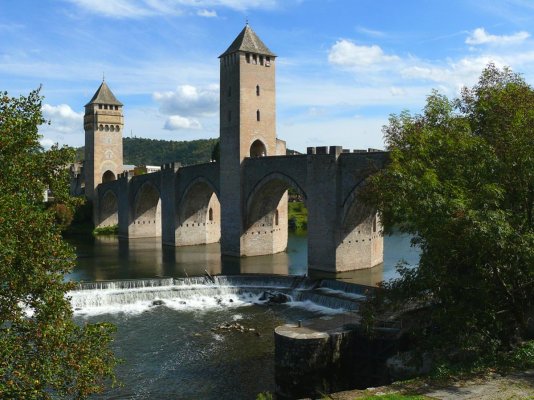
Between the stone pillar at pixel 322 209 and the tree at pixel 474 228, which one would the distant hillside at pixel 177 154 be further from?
the tree at pixel 474 228

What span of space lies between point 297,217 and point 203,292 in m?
36.2

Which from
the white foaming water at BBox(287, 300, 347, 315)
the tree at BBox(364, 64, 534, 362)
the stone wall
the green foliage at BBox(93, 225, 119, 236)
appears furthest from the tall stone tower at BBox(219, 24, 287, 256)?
the green foliage at BBox(93, 225, 119, 236)

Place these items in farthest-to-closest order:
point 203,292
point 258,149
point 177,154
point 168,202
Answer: point 177,154 → point 168,202 → point 258,149 → point 203,292

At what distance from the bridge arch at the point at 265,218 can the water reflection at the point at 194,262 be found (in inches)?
34.9

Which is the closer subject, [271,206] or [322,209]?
[322,209]

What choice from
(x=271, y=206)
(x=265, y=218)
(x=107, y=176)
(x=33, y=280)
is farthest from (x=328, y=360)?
(x=107, y=176)

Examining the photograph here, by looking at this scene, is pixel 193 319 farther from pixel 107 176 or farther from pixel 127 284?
pixel 107 176

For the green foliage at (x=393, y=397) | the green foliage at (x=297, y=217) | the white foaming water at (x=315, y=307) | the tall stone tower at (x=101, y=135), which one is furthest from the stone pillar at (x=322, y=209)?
the tall stone tower at (x=101, y=135)

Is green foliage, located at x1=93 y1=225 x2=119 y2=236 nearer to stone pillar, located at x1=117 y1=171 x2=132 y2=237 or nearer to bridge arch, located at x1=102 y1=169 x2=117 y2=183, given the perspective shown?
stone pillar, located at x1=117 y1=171 x2=132 y2=237

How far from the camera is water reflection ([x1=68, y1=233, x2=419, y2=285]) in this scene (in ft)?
107

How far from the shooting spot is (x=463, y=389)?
1142 cm

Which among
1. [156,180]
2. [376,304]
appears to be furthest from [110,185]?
[376,304]

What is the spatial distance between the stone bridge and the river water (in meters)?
1.44

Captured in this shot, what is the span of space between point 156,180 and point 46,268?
43.1 m
